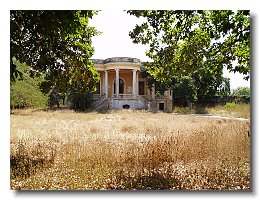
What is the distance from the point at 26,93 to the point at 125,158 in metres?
1.90

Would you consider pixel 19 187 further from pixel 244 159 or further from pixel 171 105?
pixel 171 105

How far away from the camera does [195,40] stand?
404 cm

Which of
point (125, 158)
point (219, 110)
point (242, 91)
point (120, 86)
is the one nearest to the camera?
point (125, 158)

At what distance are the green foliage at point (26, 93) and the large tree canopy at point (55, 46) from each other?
139 millimetres

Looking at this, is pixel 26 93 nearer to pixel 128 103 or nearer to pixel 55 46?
pixel 55 46

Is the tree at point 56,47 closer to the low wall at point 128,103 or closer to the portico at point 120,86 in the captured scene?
the portico at point 120,86

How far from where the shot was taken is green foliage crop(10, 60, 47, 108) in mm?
4012

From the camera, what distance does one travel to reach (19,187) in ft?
11.1

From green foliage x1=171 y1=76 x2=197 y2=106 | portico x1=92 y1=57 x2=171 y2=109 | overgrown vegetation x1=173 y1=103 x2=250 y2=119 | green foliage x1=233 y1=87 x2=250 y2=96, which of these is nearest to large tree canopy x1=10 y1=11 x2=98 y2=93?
portico x1=92 y1=57 x2=171 y2=109

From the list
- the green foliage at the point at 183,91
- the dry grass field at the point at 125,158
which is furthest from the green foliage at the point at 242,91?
the green foliage at the point at 183,91

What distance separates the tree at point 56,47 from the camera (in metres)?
3.54

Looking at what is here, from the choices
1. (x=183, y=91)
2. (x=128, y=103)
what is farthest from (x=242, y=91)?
(x=128, y=103)

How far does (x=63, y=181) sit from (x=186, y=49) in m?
2.46
